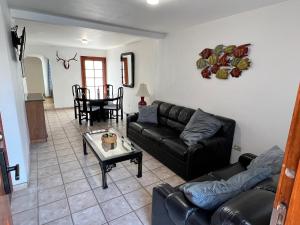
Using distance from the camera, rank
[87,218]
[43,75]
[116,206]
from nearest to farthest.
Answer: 1. [87,218]
2. [116,206]
3. [43,75]

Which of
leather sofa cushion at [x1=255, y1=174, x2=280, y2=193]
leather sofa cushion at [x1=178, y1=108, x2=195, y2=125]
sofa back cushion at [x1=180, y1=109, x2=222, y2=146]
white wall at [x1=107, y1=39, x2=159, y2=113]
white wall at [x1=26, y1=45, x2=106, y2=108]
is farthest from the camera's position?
white wall at [x1=26, y1=45, x2=106, y2=108]

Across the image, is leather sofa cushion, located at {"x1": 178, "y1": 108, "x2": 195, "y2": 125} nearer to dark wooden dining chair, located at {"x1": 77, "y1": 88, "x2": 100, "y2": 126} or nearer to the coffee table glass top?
the coffee table glass top

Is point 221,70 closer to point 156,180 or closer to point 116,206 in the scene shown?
point 156,180

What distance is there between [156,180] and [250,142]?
4.86 feet

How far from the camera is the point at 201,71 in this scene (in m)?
3.29

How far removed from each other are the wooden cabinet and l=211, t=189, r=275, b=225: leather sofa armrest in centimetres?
369

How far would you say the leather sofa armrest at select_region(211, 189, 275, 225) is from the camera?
896 millimetres

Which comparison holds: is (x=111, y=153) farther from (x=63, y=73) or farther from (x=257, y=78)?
(x=63, y=73)

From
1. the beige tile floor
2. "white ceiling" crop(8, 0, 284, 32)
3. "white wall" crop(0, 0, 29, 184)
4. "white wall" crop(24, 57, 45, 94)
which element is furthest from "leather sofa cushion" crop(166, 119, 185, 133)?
"white wall" crop(24, 57, 45, 94)

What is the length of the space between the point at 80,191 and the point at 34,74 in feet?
28.7

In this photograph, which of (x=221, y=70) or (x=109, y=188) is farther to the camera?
(x=221, y=70)

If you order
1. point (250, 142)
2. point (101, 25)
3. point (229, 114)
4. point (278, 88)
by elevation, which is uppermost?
point (101, 25)

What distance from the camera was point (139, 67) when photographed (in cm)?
529

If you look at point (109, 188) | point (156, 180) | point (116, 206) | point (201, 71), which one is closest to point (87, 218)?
point (116, 206)
